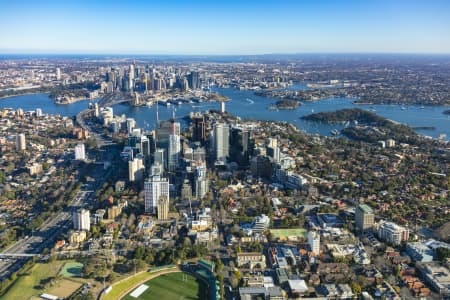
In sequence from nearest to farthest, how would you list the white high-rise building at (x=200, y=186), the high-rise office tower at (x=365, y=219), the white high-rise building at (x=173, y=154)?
the high-rise office tower at (x=365, y=219) → the white high-rise building at (x=200, y=186) → the white high-rise building at (x=173, y=154)

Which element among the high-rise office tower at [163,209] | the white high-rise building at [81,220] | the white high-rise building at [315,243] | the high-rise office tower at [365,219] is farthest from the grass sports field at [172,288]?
the high-rise office tower at [365,219]

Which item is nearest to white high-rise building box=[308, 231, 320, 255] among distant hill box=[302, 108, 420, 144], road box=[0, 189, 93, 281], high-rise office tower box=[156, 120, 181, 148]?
road box=[0, 189, 93, 281]

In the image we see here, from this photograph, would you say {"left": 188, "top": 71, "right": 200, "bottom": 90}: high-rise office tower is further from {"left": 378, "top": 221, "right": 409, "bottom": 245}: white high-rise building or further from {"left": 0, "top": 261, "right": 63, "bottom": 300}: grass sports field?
{"left": 0, "top": 261, "right": 63, "bottom": 300}: grass sports field

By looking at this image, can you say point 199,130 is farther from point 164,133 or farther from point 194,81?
point 194,81

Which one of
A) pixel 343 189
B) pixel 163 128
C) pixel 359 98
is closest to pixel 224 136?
pixel 163 128

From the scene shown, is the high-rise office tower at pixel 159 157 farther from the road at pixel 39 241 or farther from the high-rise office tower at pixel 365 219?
the high-rise office tower at pixel 365 219
